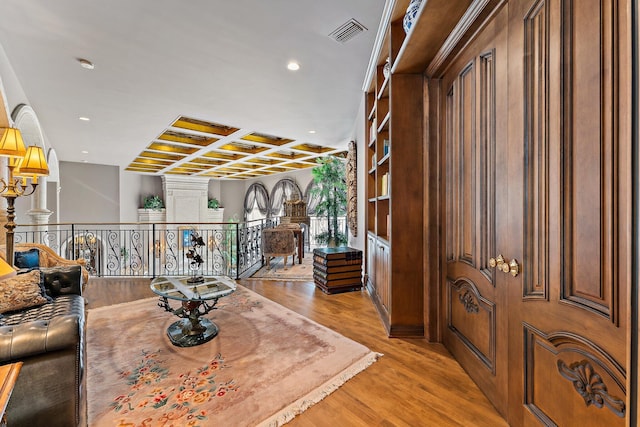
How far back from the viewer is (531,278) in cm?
124

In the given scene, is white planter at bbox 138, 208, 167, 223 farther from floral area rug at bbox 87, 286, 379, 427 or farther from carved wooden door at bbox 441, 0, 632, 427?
carved wooden door at bbox 441, 0, 632, 427

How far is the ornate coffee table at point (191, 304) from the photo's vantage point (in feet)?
7.45

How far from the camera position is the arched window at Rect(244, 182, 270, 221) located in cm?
1145

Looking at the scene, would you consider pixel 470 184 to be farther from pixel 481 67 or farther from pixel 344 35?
pixel 344 35

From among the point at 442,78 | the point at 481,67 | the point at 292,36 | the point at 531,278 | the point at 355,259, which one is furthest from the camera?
the point at 355,259

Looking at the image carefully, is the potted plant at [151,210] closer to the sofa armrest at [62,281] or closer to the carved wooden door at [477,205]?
the sofa armrest at [62,281]

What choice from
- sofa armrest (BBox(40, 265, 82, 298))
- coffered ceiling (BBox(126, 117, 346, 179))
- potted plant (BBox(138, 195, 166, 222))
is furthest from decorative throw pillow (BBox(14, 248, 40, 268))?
potted plant (BBox(138, 195, 166, 222))

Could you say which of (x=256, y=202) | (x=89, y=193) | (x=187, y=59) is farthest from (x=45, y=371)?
(x=256, y=202)

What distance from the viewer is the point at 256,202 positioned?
12070mm

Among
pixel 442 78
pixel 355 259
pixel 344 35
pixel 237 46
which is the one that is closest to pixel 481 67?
pixel 442 78

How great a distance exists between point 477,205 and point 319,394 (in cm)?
149

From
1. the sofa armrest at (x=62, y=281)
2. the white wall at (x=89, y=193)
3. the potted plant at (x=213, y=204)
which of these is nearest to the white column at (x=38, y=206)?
the sofa armrest at (x=62, y=281)

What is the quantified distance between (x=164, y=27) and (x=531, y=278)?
9.66 feet

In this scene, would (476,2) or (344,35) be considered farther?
(344,35)
